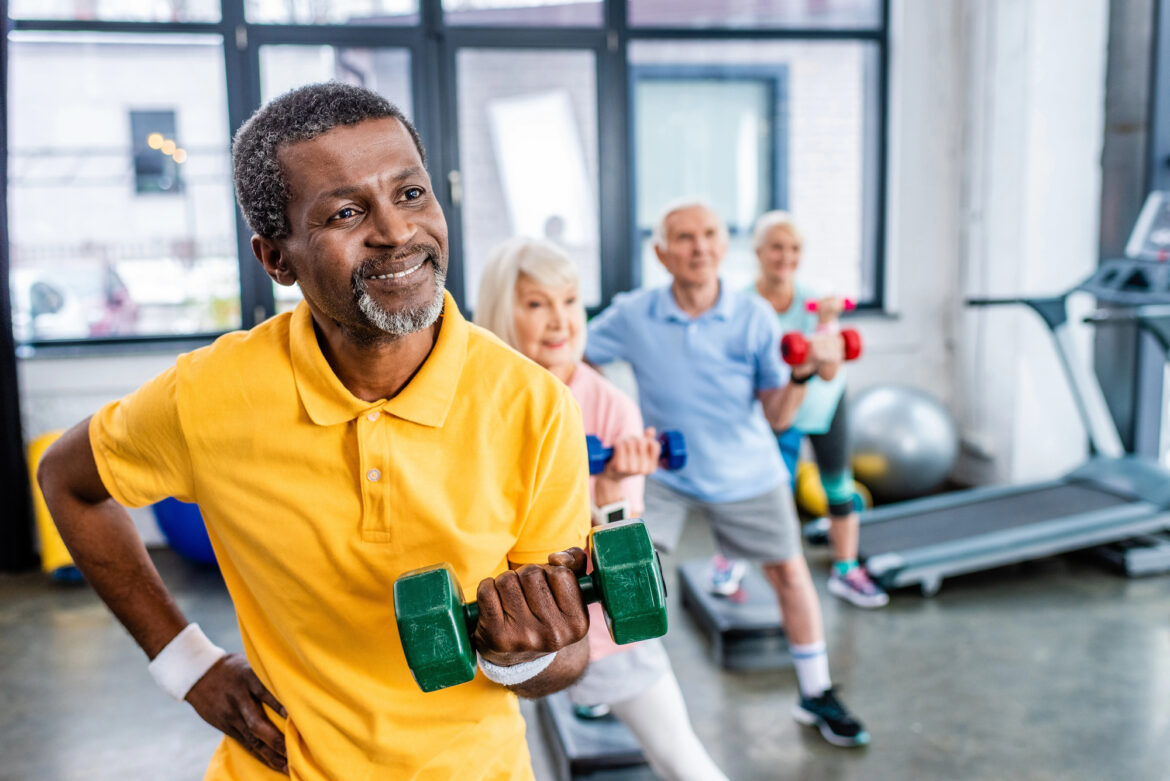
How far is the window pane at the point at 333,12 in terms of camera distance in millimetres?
4387

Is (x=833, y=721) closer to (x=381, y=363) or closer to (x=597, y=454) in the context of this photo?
(x=597, y=454)

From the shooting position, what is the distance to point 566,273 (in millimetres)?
2062

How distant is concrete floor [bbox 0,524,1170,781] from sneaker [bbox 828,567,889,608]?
0.05m

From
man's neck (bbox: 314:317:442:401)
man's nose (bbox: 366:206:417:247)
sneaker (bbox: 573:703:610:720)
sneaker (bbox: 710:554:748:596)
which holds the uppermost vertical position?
man's nose (bbox: 366:206:417:247)

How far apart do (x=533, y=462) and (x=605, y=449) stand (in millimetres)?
798

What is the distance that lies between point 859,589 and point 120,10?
4.16 m

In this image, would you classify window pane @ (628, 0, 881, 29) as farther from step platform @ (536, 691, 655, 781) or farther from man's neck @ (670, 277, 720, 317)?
step platform @ (536, 691, 655, 781)

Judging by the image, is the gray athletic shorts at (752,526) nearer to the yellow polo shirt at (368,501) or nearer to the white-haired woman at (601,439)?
the white-haired woman at (601,439)

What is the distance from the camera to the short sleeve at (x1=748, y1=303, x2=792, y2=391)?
2.48m

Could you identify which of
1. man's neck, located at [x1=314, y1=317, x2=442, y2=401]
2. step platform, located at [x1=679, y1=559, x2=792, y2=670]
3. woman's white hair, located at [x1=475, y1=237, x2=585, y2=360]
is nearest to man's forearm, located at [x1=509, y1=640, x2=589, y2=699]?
man's neck, located at [x1=314, y1=317, x2=442, y2=401]

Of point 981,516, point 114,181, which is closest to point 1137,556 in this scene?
point 981,516

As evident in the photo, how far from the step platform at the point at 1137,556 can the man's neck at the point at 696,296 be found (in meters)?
2.26

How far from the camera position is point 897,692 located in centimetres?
279

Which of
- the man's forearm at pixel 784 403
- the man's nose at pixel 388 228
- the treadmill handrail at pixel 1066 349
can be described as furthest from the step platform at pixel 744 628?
the man's nose at pixel 388 228
